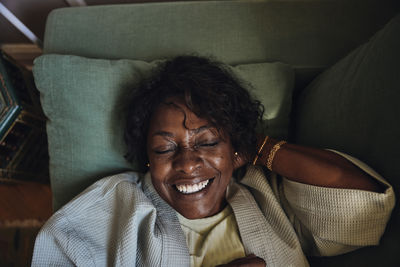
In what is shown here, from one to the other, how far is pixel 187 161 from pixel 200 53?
528mm

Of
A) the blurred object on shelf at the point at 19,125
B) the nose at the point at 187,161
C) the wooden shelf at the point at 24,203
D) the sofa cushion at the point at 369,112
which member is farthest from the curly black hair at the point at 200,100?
the wooden shelf at the point at 24,203

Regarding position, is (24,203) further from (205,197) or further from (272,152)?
(272,152)

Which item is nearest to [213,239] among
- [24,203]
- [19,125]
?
[19,125]

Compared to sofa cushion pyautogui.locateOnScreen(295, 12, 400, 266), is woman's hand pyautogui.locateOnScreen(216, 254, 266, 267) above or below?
below

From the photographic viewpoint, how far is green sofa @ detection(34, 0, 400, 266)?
88 cm

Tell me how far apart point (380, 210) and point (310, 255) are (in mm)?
348

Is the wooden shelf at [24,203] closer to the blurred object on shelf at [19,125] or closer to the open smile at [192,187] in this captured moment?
the blurred object on shelf at [19,125]

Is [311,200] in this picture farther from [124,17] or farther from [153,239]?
[124,17]

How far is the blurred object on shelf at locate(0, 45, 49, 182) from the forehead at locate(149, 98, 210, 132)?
2.73 ft

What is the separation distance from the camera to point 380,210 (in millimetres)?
644

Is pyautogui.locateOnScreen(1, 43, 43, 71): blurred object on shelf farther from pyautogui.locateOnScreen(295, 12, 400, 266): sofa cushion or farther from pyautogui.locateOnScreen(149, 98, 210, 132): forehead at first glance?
pyautogui.locateOnScreen(295, 12, 400, 266): sofa cushion

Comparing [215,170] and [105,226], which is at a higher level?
[215,170]

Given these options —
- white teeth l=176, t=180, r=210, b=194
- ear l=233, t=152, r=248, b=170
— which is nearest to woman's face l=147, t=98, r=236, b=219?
white teeth l=176, t=180, r=210, b=194

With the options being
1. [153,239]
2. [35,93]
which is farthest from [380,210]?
[35,93]
